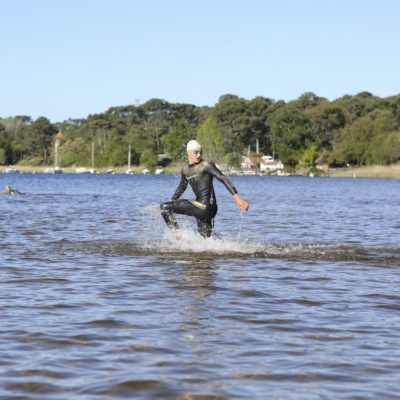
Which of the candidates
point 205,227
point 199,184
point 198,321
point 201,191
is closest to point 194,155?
point 199,184

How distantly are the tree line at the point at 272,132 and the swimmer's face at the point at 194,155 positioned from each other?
4227 inches

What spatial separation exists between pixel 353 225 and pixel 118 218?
30.4ft

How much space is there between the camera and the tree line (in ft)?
465

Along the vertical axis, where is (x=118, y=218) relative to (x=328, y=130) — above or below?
below

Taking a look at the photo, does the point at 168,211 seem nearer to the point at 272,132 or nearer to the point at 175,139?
the point at 175,139

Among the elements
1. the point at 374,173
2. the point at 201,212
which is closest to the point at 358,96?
the point at 374,173

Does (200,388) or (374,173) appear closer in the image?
(200,388)

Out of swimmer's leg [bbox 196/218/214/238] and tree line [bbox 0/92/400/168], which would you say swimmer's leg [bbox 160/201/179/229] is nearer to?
swimmer's leg [bbox 196/218/214/238]

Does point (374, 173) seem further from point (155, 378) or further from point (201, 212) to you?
point (155, 378)

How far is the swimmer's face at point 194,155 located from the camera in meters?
13.4

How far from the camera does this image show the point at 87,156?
197000 mm

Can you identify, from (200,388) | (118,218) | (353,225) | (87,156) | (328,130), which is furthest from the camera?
(87,156)

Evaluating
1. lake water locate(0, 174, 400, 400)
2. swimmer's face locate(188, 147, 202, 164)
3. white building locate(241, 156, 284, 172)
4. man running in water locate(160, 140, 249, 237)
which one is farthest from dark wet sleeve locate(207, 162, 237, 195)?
white building locate(241, 156, 284, 172)

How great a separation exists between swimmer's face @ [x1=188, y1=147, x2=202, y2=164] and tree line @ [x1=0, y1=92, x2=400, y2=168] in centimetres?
10735
